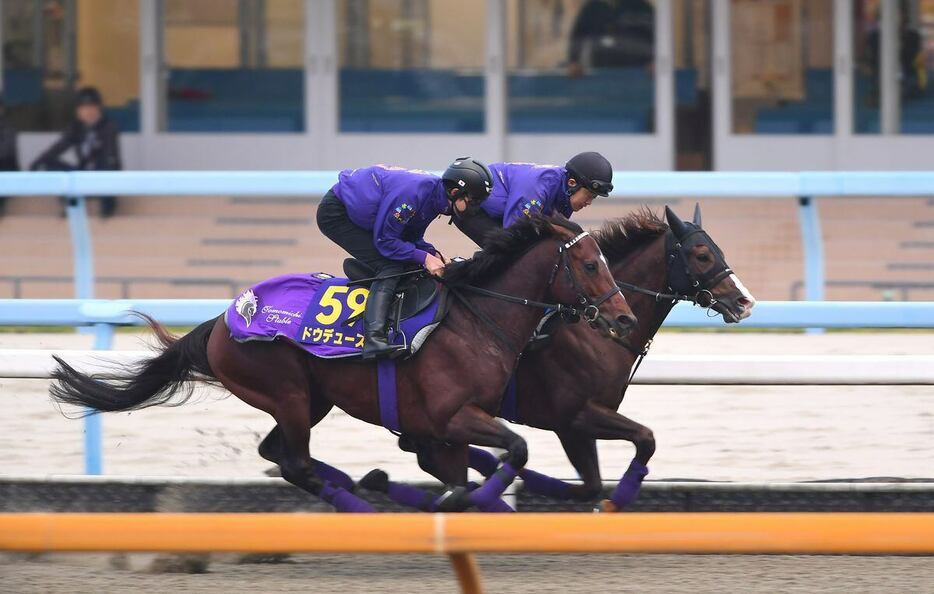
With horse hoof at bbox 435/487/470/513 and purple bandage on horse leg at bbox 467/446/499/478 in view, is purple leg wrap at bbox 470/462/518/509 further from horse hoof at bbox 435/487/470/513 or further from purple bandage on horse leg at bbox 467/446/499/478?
purple bandage on horse leg at bbox 467/446/499/478

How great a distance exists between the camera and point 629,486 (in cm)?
518

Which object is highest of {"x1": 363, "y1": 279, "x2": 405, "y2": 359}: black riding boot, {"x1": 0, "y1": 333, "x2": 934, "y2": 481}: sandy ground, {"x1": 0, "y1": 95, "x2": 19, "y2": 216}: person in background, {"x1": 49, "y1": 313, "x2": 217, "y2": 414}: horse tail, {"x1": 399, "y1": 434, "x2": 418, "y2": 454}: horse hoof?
{"x1": 0, "y1": 95, "x2": 19, "y2": 216}: person in background

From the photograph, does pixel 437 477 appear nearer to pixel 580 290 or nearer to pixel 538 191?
pixel 580 290

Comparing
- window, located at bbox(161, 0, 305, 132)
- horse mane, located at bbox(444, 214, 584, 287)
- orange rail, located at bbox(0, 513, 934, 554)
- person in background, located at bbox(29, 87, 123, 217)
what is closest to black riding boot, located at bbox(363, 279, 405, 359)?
horse mane, located at bbox(444, 214, 584, 287)

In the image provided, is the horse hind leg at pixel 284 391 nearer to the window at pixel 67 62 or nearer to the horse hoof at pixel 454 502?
the horse hoof at pixel 454 502

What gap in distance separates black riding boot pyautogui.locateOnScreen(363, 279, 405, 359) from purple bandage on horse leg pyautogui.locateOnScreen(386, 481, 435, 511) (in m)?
→ 0.53

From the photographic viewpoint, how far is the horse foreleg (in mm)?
5184

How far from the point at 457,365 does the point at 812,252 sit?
90.6 inches

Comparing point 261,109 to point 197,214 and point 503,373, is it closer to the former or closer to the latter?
point 197,214

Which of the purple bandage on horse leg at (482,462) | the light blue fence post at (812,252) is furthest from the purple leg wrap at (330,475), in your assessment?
the light blue fence post at (812,252)

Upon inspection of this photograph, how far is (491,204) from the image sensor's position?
18.2 feet

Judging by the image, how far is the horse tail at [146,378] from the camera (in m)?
5.38

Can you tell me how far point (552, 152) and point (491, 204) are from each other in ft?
28.2

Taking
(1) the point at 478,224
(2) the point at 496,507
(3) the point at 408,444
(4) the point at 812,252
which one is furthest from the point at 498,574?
(4) the point at 812,252
